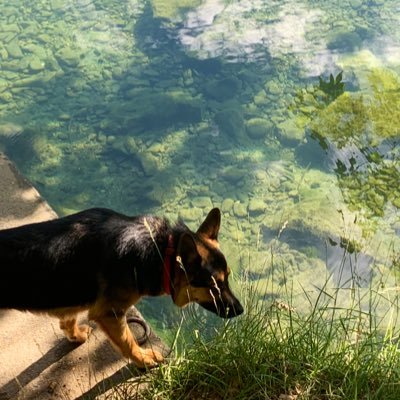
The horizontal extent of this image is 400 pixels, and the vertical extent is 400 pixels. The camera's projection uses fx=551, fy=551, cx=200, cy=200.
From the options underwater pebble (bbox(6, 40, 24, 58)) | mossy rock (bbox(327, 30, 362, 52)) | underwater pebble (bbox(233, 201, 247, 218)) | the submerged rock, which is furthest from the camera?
underwater pebble (bbox(6, 40, 24, 58))

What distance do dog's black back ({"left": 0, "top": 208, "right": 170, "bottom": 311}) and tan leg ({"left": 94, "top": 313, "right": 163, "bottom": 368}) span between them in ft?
0.53

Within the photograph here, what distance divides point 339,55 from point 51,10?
559cm

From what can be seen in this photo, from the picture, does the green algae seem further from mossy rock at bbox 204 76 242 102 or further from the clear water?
mossy rock at bbox 204 76 242 102

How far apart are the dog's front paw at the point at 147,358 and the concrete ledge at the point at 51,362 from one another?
0.18 feet

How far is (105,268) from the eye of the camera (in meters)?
3.06

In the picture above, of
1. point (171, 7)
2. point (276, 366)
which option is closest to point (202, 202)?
point (276, 366)

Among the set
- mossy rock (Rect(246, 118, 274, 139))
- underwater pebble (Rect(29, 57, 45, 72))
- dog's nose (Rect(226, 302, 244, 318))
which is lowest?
mossy rock (Rect(246, 118, 274, 139))

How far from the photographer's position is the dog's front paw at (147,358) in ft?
10.8

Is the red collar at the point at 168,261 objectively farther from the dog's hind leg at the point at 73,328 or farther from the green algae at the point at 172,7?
the green algae at the point at 172,7

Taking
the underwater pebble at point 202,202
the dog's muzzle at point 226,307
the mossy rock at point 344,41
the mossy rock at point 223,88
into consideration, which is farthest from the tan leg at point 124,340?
the mossy rock at point 344,41

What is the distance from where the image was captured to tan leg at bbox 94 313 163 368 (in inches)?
124

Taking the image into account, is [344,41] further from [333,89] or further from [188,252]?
[188,252]

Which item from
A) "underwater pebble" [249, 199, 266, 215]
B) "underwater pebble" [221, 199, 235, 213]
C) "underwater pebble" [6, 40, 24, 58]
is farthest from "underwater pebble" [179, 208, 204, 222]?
"underwater pebble" [6, 40, 24, 58]

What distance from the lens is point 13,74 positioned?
358 inches
